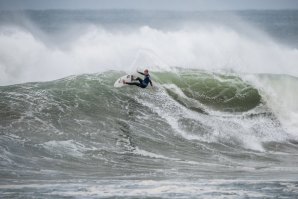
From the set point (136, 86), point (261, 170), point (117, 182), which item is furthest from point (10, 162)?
point (136, 86)

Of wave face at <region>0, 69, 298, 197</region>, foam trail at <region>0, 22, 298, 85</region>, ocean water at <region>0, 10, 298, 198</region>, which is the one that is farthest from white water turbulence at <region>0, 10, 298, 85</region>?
wave face at <region>0, 69, 298, 197</region>

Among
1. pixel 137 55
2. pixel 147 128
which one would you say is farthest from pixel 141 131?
pixel 137 55

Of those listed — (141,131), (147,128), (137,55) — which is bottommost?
(141,131)

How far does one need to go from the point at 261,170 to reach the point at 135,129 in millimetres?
4864

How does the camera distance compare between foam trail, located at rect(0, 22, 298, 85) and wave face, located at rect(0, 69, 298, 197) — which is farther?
foam trail, located at rect(0, 22, 298, 85)

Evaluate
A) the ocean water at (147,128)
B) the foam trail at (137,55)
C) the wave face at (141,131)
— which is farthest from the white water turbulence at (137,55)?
the wave face at (141,131)

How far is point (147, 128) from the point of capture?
53.4ft

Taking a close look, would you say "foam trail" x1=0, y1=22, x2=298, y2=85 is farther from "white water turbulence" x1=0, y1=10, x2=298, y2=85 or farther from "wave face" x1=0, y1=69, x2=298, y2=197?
"wave face" x1=0, y1=69, x2=298, y2=197

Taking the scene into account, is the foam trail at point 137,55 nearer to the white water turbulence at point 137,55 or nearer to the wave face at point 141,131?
the white water turbulence at point 137,55

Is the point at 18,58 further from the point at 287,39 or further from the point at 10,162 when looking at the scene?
the point at 287,39

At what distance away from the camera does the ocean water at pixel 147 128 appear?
10914mm

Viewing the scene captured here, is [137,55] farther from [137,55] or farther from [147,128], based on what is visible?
[147,128]

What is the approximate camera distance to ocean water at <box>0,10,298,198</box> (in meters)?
10.9

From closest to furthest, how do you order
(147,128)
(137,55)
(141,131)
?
(141,131), (147,128), (137,55)
